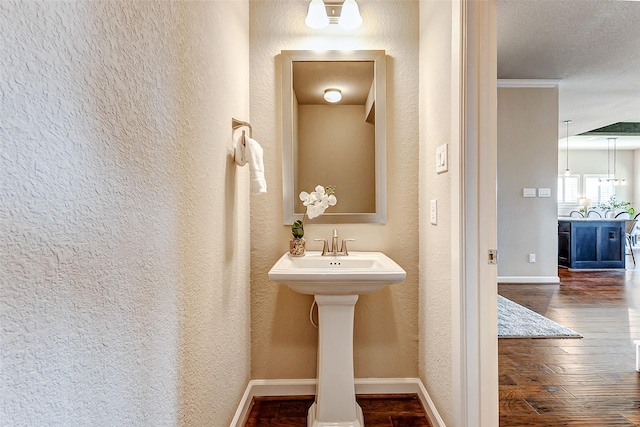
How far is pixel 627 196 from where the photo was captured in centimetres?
912

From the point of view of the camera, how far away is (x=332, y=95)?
1923 mm

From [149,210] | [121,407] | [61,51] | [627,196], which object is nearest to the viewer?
[61,51]

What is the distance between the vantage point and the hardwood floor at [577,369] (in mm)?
1698

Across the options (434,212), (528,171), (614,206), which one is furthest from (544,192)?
(614,206)

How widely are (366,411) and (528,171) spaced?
3690mm

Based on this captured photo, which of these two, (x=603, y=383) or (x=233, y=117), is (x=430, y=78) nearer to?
(x=233, y=117)

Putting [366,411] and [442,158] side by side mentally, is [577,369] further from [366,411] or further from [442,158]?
[442,158]

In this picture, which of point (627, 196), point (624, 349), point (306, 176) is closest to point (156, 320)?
point (306, 176)

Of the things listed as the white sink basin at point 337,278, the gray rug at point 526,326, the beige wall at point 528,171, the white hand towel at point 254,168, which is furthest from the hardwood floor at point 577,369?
the white hand towel at point 254,168

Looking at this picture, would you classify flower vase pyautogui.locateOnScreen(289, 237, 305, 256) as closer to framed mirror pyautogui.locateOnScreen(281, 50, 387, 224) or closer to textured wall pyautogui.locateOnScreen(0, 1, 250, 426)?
framed mirror pyautogui.locateOnScreen(281, 50, 387, 224)

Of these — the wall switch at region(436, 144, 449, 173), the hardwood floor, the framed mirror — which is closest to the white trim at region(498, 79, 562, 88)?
the hardwood floor

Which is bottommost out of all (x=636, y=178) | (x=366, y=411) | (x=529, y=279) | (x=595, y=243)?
(x=366, y=411)

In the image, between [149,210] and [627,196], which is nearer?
[149,210]

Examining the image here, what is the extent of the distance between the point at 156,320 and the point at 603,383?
Result: 97.6 inches
